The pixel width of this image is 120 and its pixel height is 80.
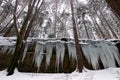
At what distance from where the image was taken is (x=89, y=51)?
6453 mm

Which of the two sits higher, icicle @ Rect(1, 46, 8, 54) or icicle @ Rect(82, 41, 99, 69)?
icicle @ Rect(1, 46, 8, 54)

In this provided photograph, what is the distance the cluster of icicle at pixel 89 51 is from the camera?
622cm

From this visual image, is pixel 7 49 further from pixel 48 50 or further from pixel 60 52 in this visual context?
pixel 60 52

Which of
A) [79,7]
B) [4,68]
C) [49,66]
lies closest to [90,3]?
[79,7]

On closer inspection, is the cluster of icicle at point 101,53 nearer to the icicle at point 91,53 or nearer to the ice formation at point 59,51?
the icicle at point 91,53

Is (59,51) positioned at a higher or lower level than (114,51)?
higher

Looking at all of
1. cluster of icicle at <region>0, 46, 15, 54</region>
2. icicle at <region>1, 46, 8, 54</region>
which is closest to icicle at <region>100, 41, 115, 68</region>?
cluster of icicle at <region>0, 46, 15, 54</region>

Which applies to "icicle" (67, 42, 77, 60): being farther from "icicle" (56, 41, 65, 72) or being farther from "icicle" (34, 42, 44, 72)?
"icicle" (34, 42, 44, 72)

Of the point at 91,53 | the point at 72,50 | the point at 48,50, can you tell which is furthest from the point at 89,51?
the point at 48,50

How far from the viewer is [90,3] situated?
34.7ft

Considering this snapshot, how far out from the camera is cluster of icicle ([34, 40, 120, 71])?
20.4ft

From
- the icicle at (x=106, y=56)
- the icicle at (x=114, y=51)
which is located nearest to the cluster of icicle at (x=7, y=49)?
the icicle at (x=106, y=56)

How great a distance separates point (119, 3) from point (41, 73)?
4327 millimetres

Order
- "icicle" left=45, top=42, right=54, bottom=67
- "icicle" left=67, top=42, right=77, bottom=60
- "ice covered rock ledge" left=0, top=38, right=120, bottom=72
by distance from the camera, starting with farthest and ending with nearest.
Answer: "icicle" left=67, top=42, right=77, bottom=60 < "icicle" left=45, top=42, right=54, bottom=67 < "ice covered rock ledge" left=0, top=38, right=120, bottom=72
